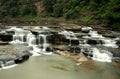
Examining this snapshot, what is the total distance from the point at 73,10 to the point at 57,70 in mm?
20971

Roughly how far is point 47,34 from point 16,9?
2167cm

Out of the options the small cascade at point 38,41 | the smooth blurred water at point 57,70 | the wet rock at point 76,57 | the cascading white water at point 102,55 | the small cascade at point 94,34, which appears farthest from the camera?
the small cascade at point 94,34

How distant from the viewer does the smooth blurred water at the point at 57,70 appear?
37.4 feet

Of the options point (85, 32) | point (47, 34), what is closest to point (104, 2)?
point (85, 32)

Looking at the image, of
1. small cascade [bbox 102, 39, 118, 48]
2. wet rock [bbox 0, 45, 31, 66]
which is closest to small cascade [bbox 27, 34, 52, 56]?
wet rock [bbox 0, 45, 31, 66]

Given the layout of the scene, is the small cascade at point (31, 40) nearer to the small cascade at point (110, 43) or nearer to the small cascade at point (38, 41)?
the small cascade at point (38, 41)

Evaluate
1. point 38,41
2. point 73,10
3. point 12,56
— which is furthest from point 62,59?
point 73,10

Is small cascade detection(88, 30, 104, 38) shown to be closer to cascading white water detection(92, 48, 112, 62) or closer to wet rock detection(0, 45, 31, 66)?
cascading white water detection(92, 48, 112, 62)

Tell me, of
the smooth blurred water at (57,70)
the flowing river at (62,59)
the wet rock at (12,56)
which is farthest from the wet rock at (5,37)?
the smooth blurred water at (57,70)

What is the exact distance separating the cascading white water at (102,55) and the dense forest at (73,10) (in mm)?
10008

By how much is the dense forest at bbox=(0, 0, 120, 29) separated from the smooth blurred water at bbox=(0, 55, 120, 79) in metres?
13.0

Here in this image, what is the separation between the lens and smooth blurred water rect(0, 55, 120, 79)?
1140cm

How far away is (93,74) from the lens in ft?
38.8

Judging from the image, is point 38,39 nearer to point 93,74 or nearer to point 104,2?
point 93,74
